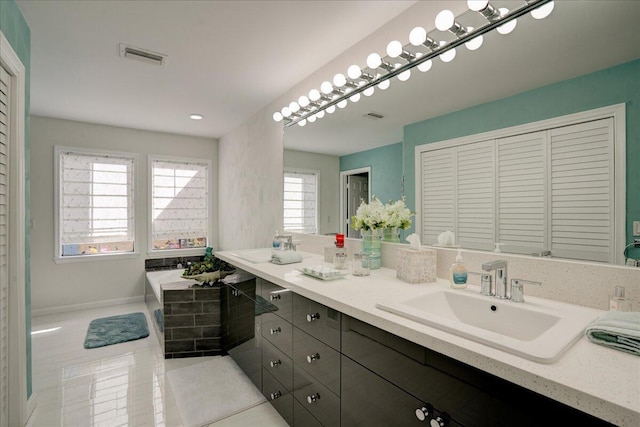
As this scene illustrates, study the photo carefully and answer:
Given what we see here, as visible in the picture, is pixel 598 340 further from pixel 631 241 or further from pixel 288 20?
pixel 288 20

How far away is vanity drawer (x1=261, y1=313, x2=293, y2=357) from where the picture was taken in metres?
1.69

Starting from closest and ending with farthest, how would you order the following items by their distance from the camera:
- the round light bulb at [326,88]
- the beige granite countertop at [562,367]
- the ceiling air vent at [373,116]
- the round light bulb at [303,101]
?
the beige granite countertop at [562,367] → the ceiling air vent at [373,116] → the round light bulb at [326,88] → the round light bulb at [303,101]

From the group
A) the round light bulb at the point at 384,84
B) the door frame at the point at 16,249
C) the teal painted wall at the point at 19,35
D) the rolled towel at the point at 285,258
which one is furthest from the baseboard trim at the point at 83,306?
the round light bulb at the point at 384,84

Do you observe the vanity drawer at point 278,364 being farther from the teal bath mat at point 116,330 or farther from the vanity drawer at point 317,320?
the teal bath mat at point 116,330

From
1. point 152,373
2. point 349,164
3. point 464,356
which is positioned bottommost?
point 152,373

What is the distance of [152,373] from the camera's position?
2459 mm

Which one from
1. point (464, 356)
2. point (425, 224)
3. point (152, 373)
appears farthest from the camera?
point (152, 373)

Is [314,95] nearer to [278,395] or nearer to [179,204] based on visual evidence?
[278,395]

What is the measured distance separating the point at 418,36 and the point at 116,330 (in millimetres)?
3804

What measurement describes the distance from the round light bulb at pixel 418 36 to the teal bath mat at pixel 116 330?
346cm

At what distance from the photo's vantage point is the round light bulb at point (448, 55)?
1.60 metres

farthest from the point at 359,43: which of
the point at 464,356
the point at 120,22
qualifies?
the point at 464,356

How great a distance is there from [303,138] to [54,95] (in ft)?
8.38

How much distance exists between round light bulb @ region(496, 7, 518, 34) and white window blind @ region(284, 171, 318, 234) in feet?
5.05
